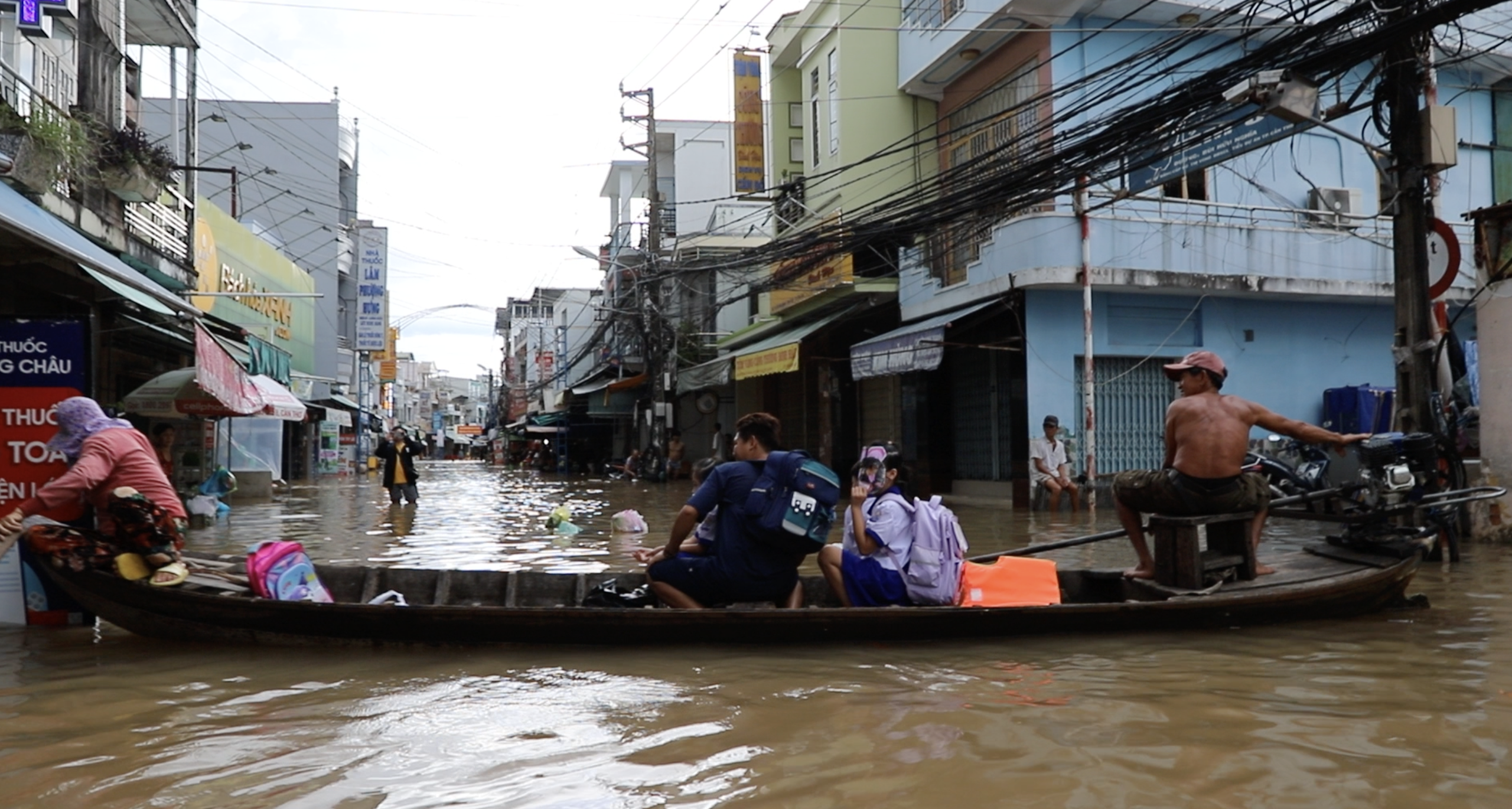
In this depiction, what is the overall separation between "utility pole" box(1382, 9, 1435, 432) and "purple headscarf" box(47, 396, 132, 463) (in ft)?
31.5

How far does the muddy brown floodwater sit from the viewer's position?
3.84 meters

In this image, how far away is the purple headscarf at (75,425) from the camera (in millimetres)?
6441

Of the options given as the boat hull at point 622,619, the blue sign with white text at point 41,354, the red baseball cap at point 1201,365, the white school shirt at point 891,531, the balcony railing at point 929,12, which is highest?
the balcony railing at point 929,12

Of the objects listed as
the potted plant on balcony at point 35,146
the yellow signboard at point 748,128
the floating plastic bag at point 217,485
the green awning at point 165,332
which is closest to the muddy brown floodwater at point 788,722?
the potted plant on balcony at point 35,146

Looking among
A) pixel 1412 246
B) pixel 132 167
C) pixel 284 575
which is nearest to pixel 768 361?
pixel 132 167

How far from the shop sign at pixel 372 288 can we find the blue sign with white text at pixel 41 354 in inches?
1289

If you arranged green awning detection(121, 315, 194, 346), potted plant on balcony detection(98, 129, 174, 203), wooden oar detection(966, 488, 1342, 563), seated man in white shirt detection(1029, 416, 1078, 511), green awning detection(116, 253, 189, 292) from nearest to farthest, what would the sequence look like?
wooden oar detection(966, 488, 1342, 563) < potted plant on balcony detection(98, 129, 174, 203) < green awning detection(116, 253, 189, 292) < green awning detection(121, 315, 194, 346) < seated man in white shirt detection(1029, 416, 1078, 511)

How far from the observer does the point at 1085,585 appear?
7219 millimetres

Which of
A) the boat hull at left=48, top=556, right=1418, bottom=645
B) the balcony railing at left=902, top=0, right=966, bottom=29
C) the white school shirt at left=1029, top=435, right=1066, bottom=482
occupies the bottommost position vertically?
the boat hull at left=48, top=556, right=1418, bottom=645

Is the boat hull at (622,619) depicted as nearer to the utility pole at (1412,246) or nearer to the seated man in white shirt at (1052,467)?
the utility pole at (1412,246)

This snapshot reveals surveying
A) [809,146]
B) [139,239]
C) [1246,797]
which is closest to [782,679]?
[1246,797]

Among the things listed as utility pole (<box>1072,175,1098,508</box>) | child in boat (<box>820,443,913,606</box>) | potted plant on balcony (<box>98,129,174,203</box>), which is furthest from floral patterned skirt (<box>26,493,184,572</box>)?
utility pole (<box>1072,175,1098,508</box>)

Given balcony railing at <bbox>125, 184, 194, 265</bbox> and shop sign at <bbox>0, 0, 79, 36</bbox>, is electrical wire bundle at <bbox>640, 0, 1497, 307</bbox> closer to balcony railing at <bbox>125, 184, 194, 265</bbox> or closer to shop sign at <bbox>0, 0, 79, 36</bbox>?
balcony railing at <bbox>125, 184, 194, 265</bbox>

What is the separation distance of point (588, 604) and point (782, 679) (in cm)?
187
